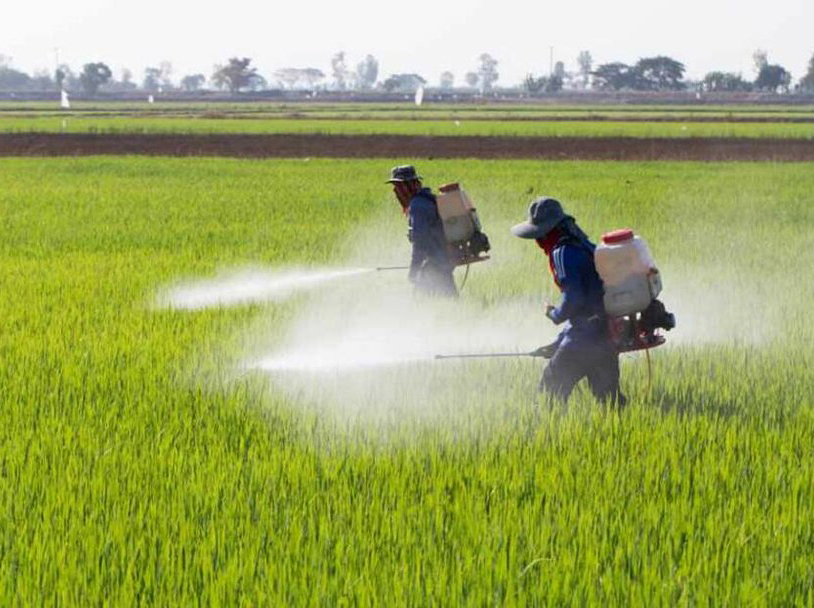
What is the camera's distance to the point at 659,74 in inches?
7736

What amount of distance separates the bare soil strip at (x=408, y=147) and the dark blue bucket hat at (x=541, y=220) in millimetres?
31575

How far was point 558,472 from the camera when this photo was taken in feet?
19.8

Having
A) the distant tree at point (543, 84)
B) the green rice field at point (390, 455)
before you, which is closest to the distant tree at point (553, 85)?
the distant tree at point (543, 84)

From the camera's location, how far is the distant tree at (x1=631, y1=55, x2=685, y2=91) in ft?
645

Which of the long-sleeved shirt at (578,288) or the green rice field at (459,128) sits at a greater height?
the long-sleeved shirt at (578,288)

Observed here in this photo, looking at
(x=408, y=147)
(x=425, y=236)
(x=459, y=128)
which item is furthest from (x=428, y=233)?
(x=459, y=128)

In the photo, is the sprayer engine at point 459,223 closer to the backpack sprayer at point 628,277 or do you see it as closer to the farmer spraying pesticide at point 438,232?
the farmer spraying pesticide at point 438,232

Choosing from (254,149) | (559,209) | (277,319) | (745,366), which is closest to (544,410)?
(559,209)

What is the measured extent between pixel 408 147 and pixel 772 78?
144012 millimetres

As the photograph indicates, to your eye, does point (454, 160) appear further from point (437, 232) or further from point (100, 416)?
point (100, 416)

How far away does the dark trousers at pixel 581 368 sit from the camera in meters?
7.05

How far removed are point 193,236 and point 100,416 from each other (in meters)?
10.7

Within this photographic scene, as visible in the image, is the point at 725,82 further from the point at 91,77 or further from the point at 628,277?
the point at 628,277

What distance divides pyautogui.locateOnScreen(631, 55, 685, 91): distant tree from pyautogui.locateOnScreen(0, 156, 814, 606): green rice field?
187 meters
